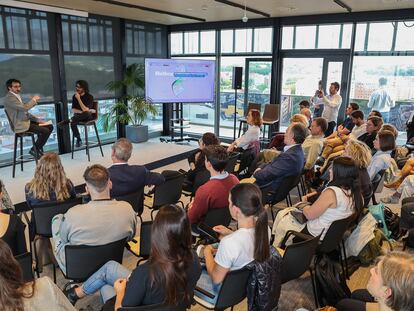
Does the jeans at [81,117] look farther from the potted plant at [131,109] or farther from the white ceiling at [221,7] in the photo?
the white ceiling at [221,7]

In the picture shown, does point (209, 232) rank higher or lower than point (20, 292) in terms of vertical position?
lower

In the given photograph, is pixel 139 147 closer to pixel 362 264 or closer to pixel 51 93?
pixel 51 93

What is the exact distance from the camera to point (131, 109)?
8.27 m

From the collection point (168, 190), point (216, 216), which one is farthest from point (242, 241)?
point (168, 190)

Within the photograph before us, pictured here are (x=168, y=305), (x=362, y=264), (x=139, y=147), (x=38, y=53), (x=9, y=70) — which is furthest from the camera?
(x=139, y=147)

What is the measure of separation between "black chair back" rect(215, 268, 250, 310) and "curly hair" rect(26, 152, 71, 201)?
5.50 feet

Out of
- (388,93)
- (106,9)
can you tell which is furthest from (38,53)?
(388,93)

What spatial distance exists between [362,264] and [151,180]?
2.15m

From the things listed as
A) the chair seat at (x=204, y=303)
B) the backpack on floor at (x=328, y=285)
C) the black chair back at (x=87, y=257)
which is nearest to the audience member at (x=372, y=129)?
the backpack on floor at (x=328, y=285)

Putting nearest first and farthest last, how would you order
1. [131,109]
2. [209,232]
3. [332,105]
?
[209,232] → [332,105] → [131,109]

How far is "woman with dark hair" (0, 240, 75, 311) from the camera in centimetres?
131

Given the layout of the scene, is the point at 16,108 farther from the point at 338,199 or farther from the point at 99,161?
the point at 338,199

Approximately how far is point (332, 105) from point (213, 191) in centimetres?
509

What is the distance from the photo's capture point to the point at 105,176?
2.43 m
